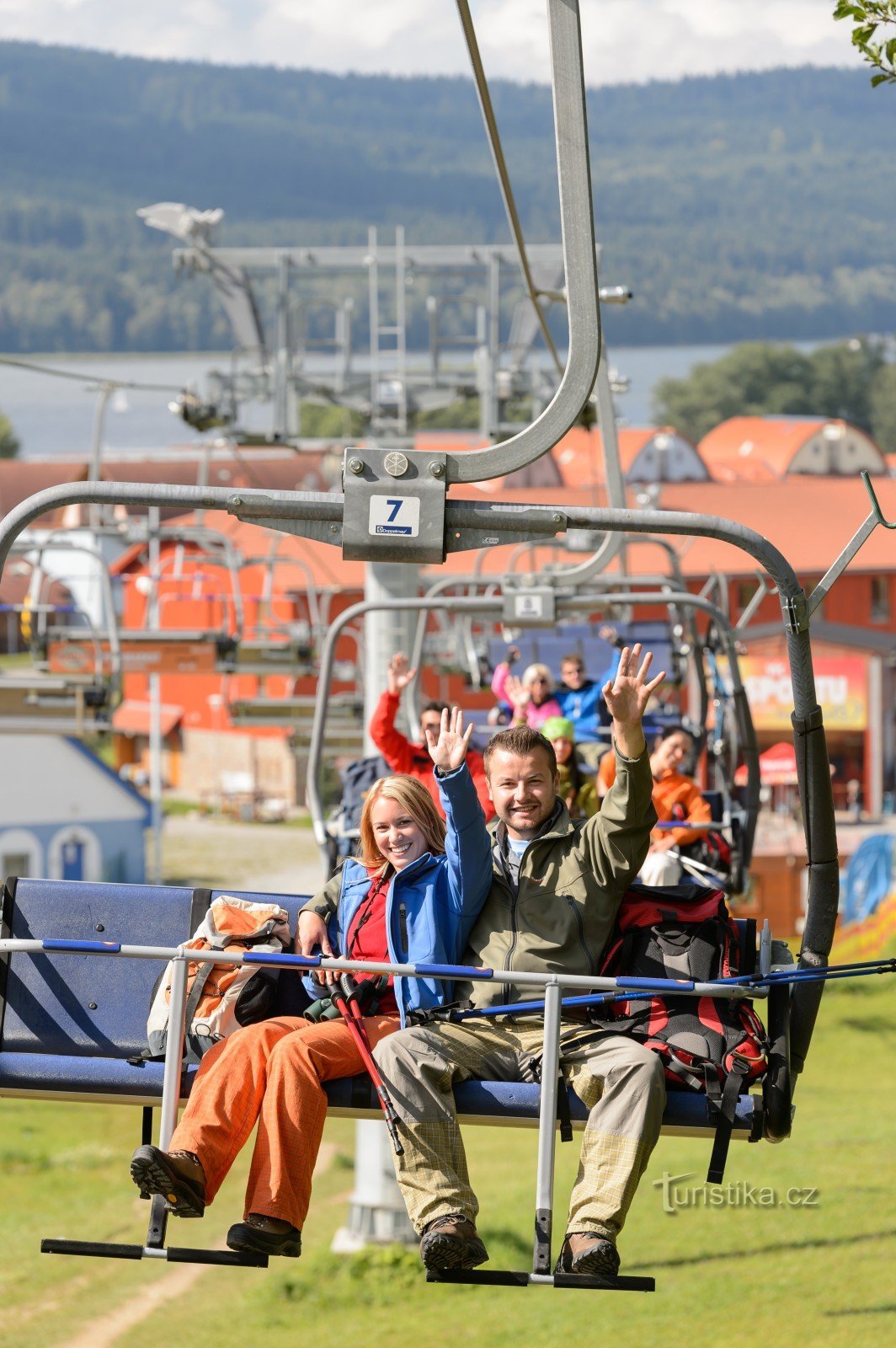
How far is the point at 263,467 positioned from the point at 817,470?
24.2 meters

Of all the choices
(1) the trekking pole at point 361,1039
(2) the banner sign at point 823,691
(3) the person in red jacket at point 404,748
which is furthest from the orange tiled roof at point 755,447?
(1) the trekking pole at point 361,1039

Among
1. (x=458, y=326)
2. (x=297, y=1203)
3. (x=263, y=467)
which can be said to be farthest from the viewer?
(x=458, y=326)

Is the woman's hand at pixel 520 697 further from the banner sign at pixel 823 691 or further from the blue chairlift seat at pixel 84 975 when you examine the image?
the banner sign at pixel 823 691

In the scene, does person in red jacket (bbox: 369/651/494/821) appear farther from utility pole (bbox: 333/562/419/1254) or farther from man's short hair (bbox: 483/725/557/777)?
utility pole (bbox: 333/562/419/1254)

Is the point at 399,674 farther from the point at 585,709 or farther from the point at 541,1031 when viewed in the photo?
the point at 585,709

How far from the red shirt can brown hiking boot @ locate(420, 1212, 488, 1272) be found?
72 centimetres

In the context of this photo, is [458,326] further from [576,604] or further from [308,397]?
[576,604]

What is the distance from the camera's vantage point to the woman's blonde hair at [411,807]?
4.43m

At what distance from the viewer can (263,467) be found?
81.1 m

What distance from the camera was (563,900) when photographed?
4340mm

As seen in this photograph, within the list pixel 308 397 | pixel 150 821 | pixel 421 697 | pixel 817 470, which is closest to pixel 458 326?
pixel 817 470

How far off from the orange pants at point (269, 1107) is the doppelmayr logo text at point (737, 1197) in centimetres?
1177

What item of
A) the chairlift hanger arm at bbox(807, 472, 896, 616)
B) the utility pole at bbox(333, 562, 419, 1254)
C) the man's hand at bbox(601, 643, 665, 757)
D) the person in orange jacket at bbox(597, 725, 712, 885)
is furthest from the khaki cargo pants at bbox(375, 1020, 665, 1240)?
the utility pole at bbox(333, 562, 419, 1254)

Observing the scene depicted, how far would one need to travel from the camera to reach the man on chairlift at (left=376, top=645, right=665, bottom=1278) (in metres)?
3.91
